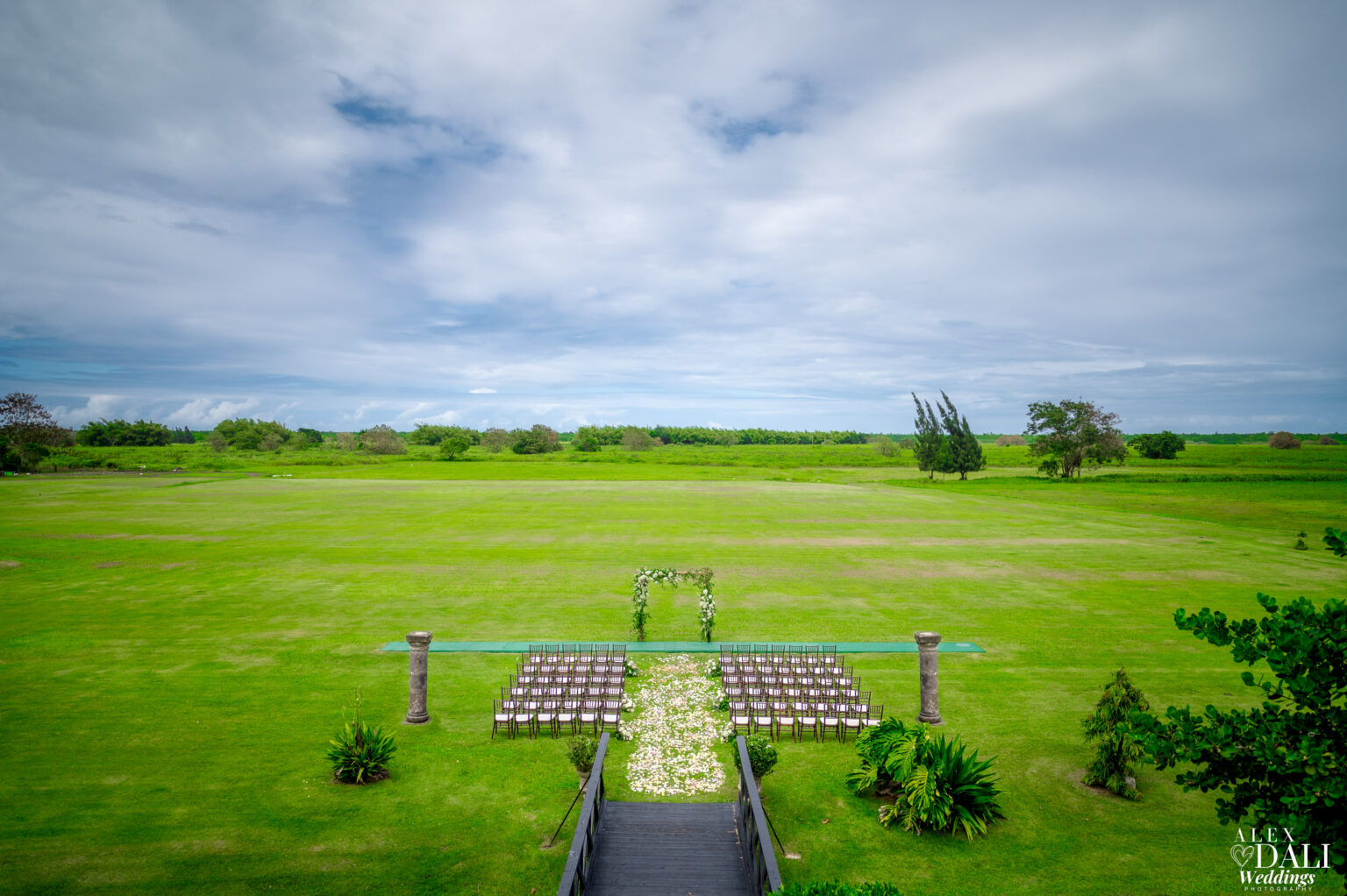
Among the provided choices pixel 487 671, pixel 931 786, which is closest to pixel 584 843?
pixel 931 786

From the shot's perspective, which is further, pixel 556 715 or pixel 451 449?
pixel 451 449

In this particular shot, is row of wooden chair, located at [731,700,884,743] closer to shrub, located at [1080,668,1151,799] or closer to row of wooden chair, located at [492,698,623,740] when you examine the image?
row of wooden chair, located at [492,698,623,740]

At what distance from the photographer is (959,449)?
414ft

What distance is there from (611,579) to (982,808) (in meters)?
24.9

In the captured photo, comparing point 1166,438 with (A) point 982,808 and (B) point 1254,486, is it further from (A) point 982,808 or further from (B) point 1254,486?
(A) point 982,808

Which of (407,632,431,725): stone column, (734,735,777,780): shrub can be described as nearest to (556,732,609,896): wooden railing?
(734,735,777,780): shrub

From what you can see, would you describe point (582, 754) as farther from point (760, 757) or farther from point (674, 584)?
point (674, 584)

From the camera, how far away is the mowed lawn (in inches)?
489

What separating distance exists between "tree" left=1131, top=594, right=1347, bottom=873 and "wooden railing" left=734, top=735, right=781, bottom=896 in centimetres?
522

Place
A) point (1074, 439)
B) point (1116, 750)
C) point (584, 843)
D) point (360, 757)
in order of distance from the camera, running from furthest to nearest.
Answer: point (1074, 439), point (360, 757), point (1116, 750), point (584, 843)

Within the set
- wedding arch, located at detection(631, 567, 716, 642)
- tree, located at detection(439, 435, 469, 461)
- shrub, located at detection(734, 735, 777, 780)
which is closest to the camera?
shrub, located at detection(734, 735, 777, 780)

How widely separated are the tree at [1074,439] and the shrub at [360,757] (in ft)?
366

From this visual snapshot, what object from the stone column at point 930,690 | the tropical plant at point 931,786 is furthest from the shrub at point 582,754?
the stone column at point 930,690

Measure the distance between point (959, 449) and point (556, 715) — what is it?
12412 centimetres
